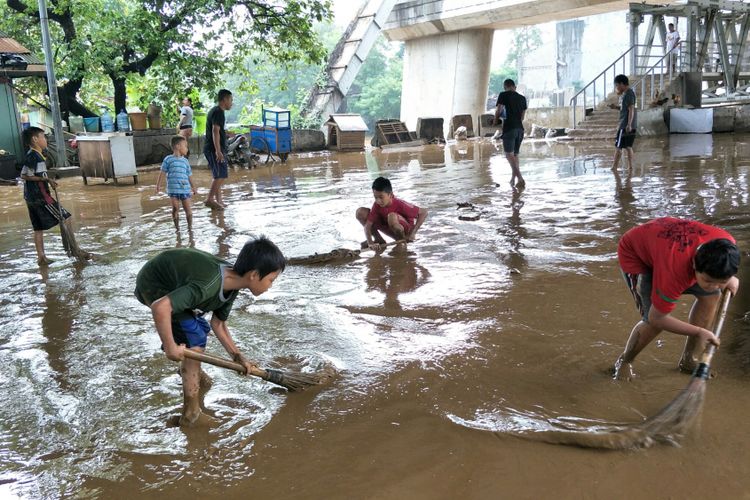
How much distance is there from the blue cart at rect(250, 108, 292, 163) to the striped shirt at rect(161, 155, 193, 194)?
10101mm

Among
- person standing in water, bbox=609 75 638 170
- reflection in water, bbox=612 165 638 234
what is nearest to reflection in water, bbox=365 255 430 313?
reflection in water, bbox=612 165 638 234

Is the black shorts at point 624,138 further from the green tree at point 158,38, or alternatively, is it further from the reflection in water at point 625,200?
the green tree at point 158,38

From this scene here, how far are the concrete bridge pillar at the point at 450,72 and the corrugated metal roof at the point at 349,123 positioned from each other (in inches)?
254

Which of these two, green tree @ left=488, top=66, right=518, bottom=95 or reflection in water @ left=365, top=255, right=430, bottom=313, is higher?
green tree @ left=488, top=66, right=518, bottom=95

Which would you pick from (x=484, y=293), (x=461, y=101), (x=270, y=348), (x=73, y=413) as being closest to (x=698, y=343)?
(x=484, y=293)

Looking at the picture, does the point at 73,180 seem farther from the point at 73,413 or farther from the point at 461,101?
the point at 461,101

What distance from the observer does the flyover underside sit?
22484 millimetres

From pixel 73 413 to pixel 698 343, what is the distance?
10.8ft

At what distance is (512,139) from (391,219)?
4600 mm

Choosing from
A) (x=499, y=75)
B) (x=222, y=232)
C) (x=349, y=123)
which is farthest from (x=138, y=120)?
(x=499, y=75)

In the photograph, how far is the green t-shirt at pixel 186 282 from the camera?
2.77 meters

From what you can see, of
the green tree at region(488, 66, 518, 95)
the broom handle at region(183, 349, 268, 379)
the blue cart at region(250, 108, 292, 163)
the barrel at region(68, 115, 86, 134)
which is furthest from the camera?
the green tree at region(488, 66, 518, 95)

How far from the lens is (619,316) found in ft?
13.5

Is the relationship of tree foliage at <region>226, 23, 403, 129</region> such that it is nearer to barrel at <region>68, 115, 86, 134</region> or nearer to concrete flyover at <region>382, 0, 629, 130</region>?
concrete flyover at <region>382, 0, 629, 130</region>
